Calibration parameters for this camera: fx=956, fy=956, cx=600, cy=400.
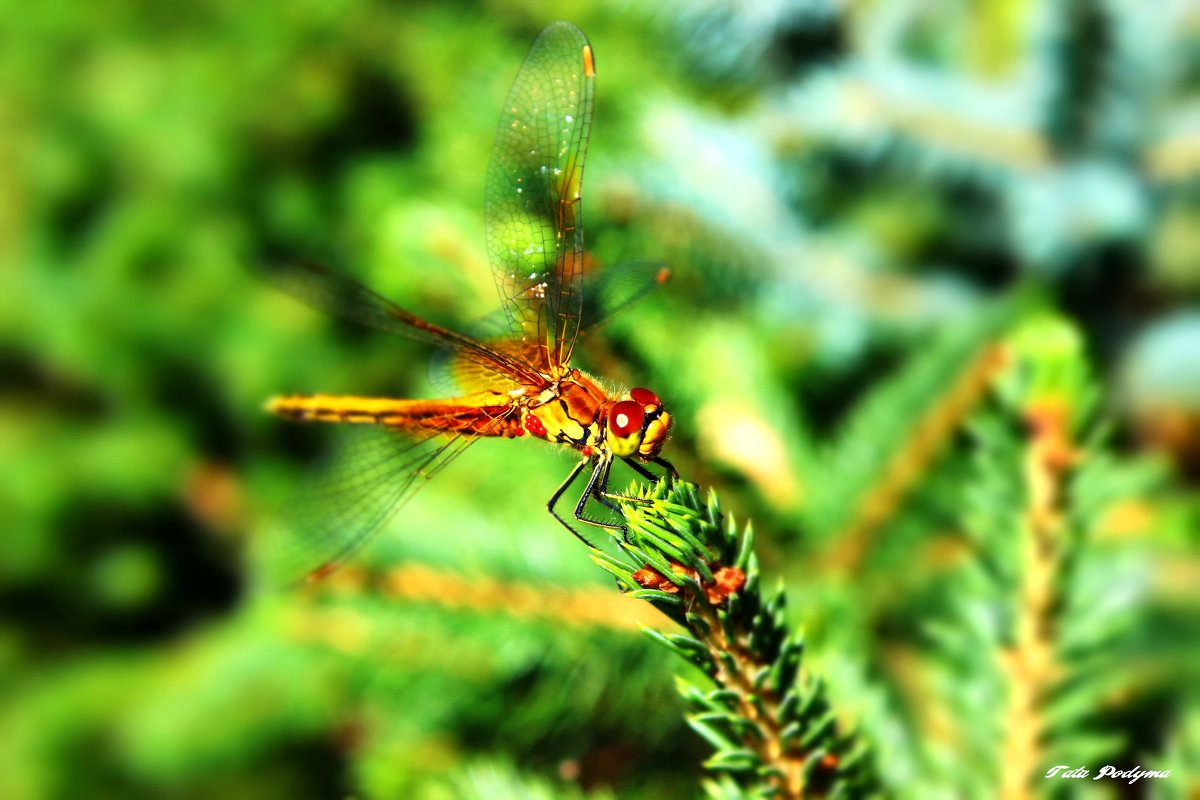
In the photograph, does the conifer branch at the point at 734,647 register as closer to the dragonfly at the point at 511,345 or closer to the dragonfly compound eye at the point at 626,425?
the dragonfly compound eye at the point at 626,425

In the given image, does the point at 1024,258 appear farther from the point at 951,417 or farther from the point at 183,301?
the point at 183,301

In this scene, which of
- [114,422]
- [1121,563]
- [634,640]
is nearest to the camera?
[1121,563]

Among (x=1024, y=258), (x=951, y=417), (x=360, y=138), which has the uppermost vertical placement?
(x=360, y=138)

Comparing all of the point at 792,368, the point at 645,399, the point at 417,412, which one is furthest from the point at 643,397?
the point at 792,368

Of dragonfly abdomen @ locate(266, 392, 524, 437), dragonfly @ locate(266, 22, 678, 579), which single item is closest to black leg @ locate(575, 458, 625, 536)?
dragonfly @ locate(266, 22, 678, 579)

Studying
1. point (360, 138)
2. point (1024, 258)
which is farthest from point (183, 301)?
point (1024, 258)

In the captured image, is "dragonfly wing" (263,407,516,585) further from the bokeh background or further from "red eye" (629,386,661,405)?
"red eye" (629,386,661,405)
